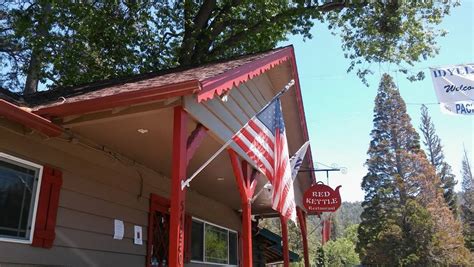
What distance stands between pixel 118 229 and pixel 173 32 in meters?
11.0

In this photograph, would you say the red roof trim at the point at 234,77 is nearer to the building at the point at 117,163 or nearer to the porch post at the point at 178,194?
the building at the point at 117,163

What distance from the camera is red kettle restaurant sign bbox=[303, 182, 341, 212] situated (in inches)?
446

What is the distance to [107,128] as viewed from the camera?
19.6 feet

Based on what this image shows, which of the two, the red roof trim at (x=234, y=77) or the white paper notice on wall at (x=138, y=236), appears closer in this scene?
the red roof trim at (x=234, y=77)

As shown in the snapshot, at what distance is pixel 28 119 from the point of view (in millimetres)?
4871

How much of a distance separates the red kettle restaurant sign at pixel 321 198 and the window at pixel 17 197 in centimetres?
756

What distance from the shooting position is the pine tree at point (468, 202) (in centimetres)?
5394

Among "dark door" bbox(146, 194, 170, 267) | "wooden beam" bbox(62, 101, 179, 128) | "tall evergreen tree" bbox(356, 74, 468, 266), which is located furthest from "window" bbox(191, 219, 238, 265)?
"tall evergreen tree" bbox(356, 74, 468, 266)

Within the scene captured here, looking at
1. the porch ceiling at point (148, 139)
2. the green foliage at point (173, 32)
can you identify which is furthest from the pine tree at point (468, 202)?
the porch ceiling at point (148, 139)

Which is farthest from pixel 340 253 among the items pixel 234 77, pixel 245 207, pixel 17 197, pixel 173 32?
pixel 17 197

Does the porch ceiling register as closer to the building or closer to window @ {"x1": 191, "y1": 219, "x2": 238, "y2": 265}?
the building

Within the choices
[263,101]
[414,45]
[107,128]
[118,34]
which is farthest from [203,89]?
[414,45]

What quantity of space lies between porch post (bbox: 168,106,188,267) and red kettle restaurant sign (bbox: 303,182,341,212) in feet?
23.7

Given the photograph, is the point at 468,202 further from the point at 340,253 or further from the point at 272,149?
the point at 272,149
